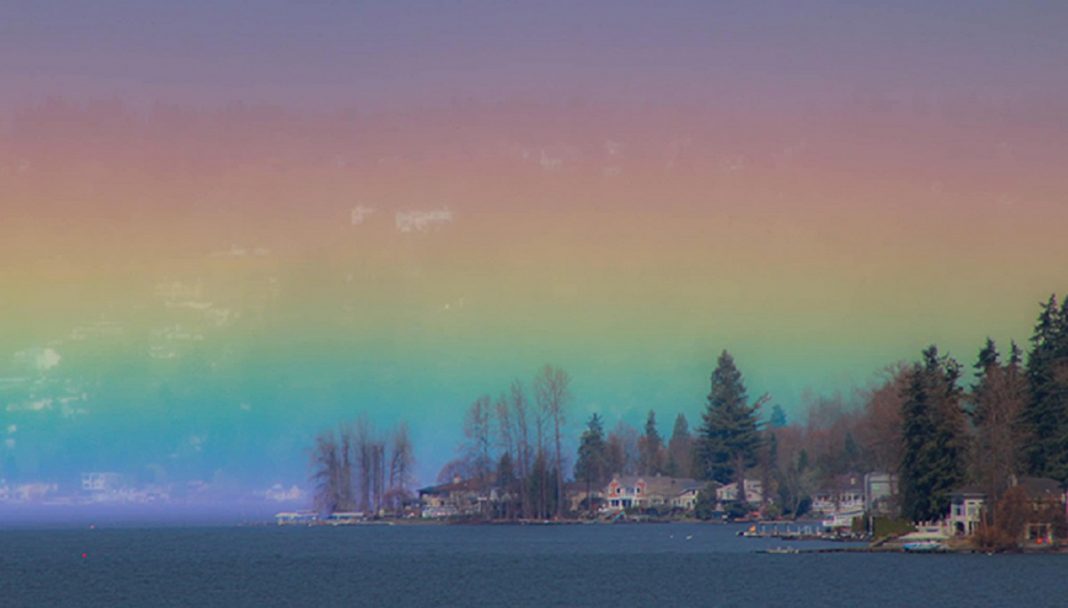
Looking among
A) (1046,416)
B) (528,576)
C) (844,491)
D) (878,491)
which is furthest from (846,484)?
(528,576)

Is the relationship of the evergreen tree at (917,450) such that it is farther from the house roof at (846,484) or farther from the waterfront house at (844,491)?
the house roof at (846,484)

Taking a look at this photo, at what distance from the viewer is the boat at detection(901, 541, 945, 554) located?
11125cm

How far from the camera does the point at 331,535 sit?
602 ft

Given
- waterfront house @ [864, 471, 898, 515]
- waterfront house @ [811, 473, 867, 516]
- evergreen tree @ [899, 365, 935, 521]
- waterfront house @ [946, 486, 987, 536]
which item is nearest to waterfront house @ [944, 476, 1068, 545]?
waterfront house @ [946, 486, 987, 536]

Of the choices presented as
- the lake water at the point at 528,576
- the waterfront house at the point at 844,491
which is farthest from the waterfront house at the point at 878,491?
the waterfront house at the point at 844,491

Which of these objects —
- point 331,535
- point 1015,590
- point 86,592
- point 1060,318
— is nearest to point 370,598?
point 86,592

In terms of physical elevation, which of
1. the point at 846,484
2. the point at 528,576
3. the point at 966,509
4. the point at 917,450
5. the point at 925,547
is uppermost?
the point at 917,450

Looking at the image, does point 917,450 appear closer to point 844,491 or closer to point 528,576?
point 528,576

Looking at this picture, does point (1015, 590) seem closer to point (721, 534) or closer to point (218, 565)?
point (218, 565)

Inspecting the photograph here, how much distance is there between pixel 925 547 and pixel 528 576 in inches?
1255

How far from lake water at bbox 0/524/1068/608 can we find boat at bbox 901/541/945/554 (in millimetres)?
2382

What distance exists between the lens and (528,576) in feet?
332

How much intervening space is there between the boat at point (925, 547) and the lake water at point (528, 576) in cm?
238

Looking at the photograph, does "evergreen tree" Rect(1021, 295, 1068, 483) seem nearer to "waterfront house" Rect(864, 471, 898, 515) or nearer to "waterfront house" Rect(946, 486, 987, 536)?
"waterfront house" Rect(946, 486, 987, 536)
